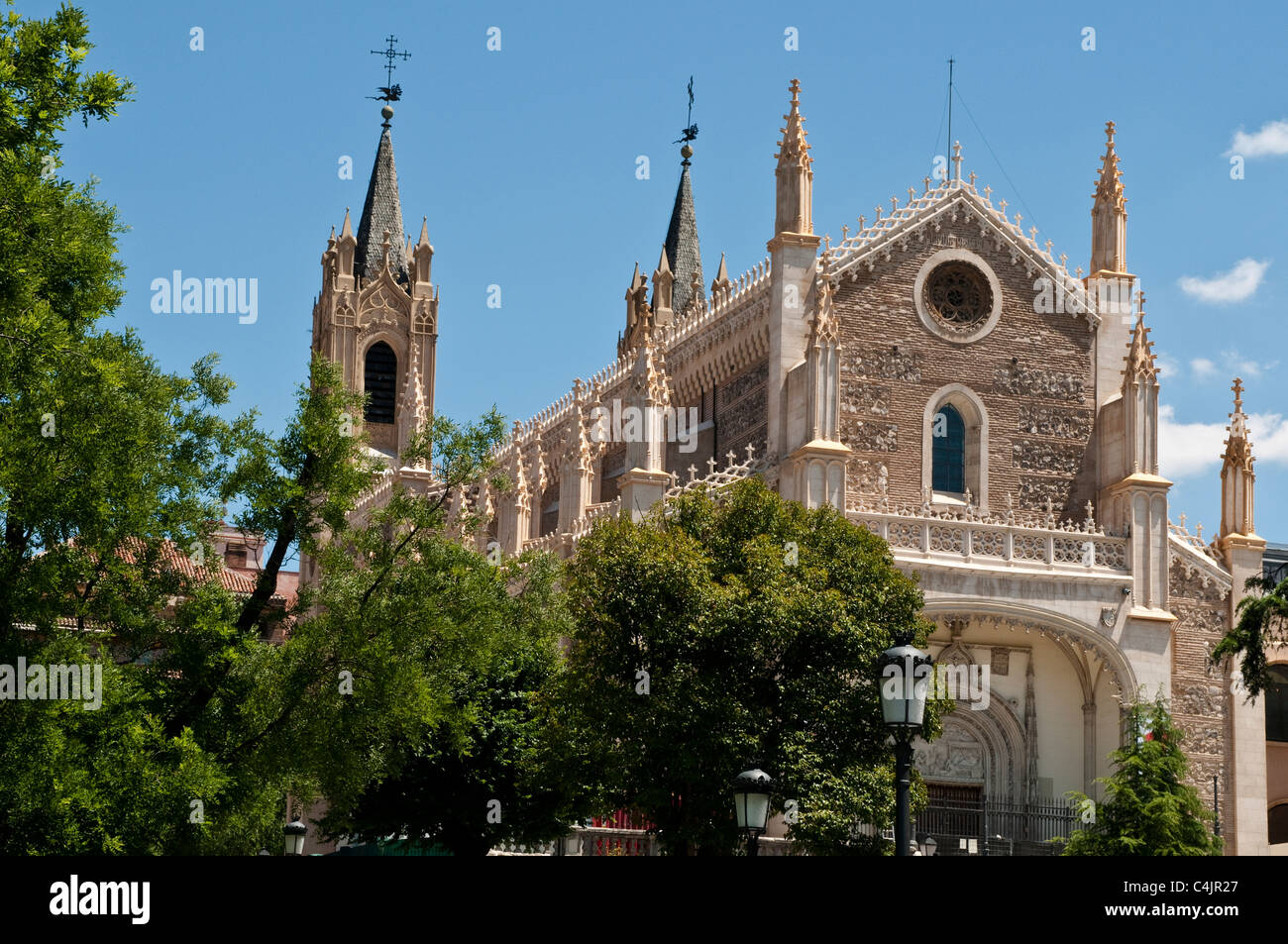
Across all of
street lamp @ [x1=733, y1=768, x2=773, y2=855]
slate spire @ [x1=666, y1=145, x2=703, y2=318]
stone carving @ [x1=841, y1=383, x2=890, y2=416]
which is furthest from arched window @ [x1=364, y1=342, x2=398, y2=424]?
street lamp @ [x1=733, y1=768, x2=773, y2=855]

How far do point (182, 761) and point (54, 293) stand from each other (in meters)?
6.53

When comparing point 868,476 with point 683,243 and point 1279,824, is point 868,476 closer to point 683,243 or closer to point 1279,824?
point 1279,824

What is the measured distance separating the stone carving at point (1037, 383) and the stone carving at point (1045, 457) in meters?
1.24

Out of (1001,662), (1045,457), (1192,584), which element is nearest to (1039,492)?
(1045,457)

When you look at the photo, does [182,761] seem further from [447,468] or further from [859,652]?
[859,652]

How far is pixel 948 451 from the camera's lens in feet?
146

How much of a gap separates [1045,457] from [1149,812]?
517 inches

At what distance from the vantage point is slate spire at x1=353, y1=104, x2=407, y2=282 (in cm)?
8030

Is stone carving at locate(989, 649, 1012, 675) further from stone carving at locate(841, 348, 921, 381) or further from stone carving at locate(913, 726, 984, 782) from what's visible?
stone carving at locate(841, 348, 921, 381)

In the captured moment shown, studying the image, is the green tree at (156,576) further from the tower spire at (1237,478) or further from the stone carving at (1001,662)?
the tower spire at (1237,478)

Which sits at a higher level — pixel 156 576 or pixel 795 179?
pixel 795 179

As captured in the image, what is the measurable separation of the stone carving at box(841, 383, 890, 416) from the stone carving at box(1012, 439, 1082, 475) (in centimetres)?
364

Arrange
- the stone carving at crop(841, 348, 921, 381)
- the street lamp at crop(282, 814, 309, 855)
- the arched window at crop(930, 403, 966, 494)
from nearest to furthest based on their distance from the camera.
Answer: the street lamp at crop(282, 814, 309, 855) → the stone carving at crop(841, 348, 921, 381) → the arched window at crop(930, 403, 966, 494)

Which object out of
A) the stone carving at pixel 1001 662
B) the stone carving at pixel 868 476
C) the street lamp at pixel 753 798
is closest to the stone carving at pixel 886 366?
the stone carving at pixel 868 476
